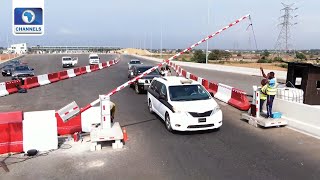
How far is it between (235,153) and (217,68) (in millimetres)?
37468

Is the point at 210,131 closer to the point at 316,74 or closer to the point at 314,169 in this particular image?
the point at 314,169

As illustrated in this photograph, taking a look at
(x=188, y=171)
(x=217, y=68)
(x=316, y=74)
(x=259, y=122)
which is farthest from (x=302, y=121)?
(x=217, y=68)

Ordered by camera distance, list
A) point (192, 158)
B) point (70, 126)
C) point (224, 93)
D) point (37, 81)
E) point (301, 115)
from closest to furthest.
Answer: point (192, 158) → point (70, 126) → point (301, 115) → point (224, 93) → point (37, 81)

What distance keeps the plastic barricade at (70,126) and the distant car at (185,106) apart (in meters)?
3.02

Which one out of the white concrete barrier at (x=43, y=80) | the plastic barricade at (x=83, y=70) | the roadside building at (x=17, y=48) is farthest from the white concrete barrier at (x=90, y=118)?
the roadside building at (x=17, y=48)

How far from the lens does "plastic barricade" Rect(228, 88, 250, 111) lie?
1488cm

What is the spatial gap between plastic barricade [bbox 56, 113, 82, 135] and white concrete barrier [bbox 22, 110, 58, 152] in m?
1.48

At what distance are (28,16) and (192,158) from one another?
16.9ft

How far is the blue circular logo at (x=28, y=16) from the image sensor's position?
6.64m

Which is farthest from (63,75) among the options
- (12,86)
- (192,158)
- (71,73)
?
(192,158)

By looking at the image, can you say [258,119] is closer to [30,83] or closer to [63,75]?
[30,83]

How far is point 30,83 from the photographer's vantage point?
24672 millimetres

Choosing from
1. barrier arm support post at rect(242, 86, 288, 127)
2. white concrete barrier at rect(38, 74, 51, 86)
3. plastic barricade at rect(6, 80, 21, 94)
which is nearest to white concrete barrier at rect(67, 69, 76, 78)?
→ white concrete barrier at rect(38, 74, 51, 86)

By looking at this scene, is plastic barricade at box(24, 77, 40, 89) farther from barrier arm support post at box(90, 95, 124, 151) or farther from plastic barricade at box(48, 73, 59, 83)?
barrier arm support post at box(90, 95, 124, 151)
